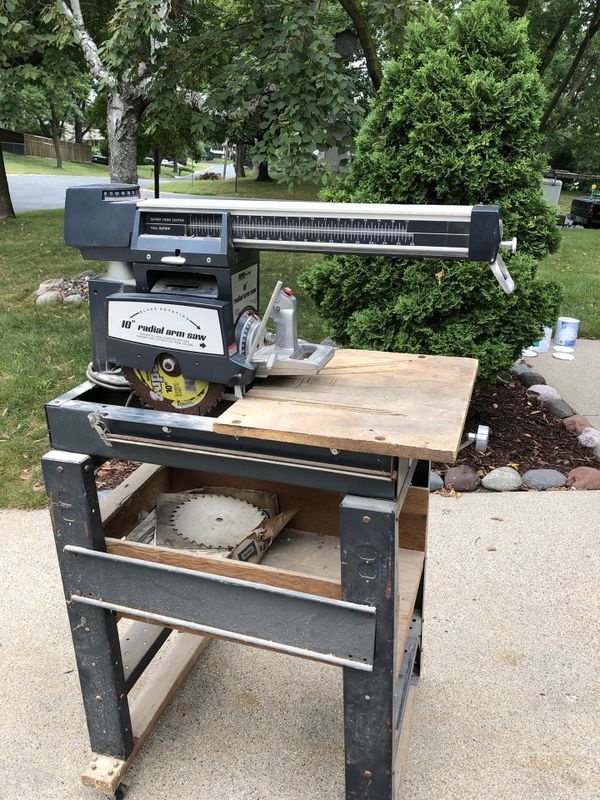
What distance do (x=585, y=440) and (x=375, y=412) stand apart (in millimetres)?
3158

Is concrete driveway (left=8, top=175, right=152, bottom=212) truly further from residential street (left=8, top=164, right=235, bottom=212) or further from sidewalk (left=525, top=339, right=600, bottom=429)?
sidewalk (left=525, top=339, right=600, bottom=429)

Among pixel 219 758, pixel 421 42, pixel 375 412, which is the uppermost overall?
pixel 421 42

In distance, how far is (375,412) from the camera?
5.18 ft

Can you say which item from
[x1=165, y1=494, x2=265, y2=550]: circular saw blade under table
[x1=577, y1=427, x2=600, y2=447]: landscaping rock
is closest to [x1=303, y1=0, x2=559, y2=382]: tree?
[x1=577, y1=427, x2=600, y2=447]: landscaping rock

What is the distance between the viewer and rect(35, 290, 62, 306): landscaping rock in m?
6.99

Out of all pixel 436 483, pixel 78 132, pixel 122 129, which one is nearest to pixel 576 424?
pixel 436 483

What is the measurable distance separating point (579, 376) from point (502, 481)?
2.17m

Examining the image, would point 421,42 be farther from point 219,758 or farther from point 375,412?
point 219,758

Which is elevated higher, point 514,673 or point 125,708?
point 125,708

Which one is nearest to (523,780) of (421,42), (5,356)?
(421,42)

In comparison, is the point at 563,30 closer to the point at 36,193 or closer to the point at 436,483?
the point at 36,193

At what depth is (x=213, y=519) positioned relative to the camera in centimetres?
212

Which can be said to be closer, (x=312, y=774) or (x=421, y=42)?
(x=312, y=774)

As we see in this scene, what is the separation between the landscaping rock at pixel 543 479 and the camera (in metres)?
3.81
